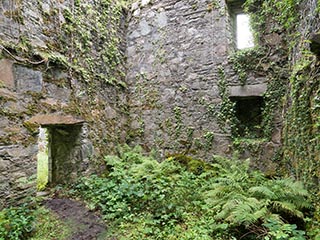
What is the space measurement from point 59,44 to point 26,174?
83.6 inches

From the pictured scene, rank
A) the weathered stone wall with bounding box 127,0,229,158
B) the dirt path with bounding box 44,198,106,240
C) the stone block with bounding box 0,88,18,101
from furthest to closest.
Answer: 1. the weathered stone wall with bounding box 127,0,229,158
2. the stone block with bounding box 0,88,18,101
3. the dirt path with bounding box 44,198,106,240

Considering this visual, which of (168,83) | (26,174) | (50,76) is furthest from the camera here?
(168,83)

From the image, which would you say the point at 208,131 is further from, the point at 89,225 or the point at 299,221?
the point at 89,225

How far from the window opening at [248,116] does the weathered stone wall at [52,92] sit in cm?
262

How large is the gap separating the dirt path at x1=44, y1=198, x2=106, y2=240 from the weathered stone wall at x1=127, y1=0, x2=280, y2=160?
2.49 meters

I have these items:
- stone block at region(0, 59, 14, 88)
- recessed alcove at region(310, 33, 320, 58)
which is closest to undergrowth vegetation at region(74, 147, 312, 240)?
recessed alcove at region(310, 33, 320, 58)

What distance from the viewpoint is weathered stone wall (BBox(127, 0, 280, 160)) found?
16.9 feet

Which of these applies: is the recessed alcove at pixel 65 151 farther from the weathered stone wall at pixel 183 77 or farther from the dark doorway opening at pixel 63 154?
the weathered stone wall at pixel 183 77

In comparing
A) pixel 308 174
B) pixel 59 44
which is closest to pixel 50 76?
pixel 59 44

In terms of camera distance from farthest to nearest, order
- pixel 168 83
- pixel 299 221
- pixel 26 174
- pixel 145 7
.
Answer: pixel 145 7 → pixel 168 83 → pixel 26 174 → pixel 299 221

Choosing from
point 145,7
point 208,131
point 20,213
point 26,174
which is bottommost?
point 20,213

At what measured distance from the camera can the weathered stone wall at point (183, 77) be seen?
16.9 feet

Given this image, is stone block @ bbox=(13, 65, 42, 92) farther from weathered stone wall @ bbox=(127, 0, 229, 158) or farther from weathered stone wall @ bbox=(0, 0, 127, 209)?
weathered stone wall @ bbox=(127, 0, 229, 158)

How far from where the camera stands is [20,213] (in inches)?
116
